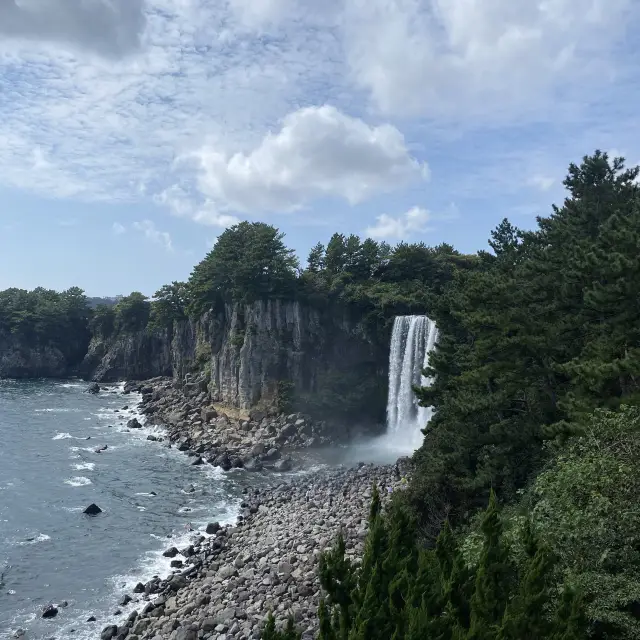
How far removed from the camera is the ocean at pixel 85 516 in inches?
1024

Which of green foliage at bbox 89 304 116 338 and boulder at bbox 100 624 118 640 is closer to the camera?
boulder at bbox 100 624 118 640

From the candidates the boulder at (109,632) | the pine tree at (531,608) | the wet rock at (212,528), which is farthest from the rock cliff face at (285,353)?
the pine tree at (531,608)

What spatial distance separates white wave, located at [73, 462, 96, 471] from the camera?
1809 inches

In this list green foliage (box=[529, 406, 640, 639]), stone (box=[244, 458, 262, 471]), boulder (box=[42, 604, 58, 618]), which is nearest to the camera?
green foliage (box=[529, 406, 640, 639])

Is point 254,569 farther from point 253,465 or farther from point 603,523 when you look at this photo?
point 253,465

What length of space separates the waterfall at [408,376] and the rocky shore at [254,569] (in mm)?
11747

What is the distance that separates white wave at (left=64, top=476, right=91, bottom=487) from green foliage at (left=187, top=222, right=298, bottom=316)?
24.0 metres

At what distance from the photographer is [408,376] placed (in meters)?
50.5

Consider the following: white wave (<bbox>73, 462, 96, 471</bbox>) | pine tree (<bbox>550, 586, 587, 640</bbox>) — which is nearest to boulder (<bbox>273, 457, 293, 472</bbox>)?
white wave (<bbox>73, 462, 96, 471</bbox>)

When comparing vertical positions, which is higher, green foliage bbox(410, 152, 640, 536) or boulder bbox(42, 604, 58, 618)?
green foliage bbox(410, 152, 640, 536)

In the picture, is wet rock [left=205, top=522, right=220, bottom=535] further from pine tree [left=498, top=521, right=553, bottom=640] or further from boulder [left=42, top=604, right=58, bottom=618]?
pine tree [left=498, top=521, right=553, bottom=640]

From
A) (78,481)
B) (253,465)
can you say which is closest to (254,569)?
(253,465)

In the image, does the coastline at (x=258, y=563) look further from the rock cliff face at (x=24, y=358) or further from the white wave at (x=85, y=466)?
the rock cliff face at (x=24, y=358)

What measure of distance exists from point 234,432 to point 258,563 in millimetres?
28159
